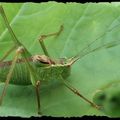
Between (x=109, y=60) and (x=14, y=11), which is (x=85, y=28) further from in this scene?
(x=14, y=11)


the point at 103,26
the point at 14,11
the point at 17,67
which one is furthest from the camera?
the point at 14,11

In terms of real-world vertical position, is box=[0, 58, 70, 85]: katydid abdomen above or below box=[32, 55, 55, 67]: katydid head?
below

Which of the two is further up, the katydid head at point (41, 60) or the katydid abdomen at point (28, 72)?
the katydid head at point (41, 60)

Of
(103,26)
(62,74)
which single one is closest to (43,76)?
(62,74)
